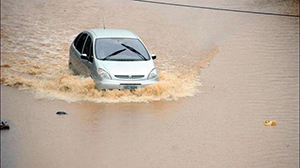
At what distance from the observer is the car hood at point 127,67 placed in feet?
36.5

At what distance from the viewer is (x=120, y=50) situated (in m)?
11.8

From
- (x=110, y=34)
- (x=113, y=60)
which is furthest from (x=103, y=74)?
(x=110, y=34)

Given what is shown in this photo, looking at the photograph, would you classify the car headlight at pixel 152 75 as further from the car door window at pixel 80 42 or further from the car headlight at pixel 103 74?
the car door window at pixel 80 42

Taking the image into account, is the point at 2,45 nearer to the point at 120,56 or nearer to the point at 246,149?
the point at 120,56

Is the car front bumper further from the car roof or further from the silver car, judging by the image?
the car roof

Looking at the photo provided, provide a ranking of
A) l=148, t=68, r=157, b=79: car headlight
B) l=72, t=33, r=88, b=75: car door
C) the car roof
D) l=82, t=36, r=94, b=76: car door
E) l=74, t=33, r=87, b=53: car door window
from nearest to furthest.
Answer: l=148, t=68, r=157, b=79: car headlight < l=82, t=36, r=94, b=76: car door < l=72, t=33, r=88, b=75: car door < the car roof < l=74, t=33, r=87, b=53: car door window

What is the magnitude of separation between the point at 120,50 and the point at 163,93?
114 cm

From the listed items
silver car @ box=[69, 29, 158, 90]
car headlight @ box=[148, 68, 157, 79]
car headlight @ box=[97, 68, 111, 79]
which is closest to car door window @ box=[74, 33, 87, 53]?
silver car @ box=[69, 29, 158, 90]

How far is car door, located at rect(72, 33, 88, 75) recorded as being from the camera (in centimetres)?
1202

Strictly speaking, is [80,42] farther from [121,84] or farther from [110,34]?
[121,84]

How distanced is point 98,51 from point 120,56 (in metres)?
0.41

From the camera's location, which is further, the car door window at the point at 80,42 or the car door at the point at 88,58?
the car door window at the point at 80,42

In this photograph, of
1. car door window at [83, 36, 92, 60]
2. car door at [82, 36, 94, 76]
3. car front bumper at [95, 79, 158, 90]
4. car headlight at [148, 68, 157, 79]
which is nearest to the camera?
car front bumper at [95, 79, 158, 90]

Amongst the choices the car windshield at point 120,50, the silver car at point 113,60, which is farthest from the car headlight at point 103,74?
the car windshield at point 120,50
